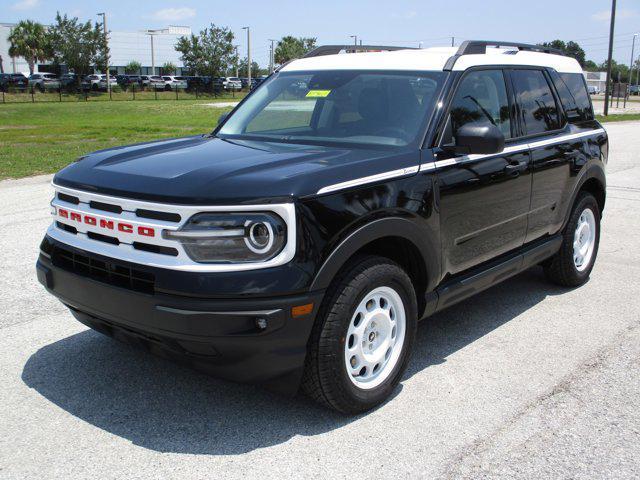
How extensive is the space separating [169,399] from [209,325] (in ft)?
3.17

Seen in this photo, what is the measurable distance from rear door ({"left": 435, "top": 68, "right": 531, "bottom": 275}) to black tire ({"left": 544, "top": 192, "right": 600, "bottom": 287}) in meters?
0.95

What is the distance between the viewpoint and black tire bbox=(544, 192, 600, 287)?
568cm

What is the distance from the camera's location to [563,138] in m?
5.32

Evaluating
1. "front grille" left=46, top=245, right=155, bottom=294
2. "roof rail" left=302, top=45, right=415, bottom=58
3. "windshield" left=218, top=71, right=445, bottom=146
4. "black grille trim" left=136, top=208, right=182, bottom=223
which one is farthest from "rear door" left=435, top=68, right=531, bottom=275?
"front grille" left=46, top=245, right=155, bottom=294

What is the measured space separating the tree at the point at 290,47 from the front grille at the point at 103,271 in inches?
3459

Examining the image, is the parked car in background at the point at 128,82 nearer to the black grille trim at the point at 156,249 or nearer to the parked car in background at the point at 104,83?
→ the parked car in background at the point at 104,83

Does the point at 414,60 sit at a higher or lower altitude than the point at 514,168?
higher

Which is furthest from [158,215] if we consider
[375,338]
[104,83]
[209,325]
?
[104,83]

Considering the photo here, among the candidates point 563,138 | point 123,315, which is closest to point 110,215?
point 123,315

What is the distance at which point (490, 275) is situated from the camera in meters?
4.57

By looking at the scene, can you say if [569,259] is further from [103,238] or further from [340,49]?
[103,238]

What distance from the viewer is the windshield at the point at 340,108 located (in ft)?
13.7

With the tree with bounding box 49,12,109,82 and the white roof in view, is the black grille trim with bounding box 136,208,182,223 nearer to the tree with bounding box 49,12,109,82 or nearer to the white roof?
the white roof

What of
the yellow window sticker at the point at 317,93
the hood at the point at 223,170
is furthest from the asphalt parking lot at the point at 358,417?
the yellow window sticker at the point at 317,93
